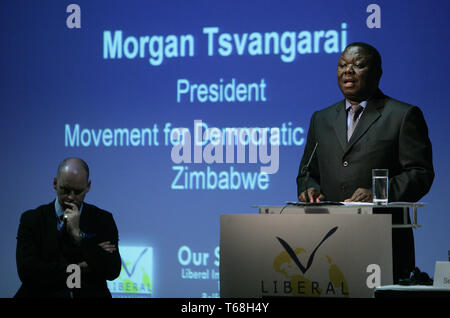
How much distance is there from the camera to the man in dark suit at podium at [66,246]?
12.5ft

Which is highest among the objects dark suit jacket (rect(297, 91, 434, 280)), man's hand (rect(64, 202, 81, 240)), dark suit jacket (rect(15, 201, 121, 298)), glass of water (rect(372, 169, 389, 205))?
dark suit jacket (rect(297, 91, 434, 280))

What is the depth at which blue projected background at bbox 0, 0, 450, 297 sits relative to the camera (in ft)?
17.1

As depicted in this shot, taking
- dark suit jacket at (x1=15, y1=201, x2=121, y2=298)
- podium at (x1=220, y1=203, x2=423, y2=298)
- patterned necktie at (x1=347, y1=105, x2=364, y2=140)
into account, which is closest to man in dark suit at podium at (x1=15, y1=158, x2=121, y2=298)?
dark suit jacket at (x1=15, y1=201, x2=121, y2=298)

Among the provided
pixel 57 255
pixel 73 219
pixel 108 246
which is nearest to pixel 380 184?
pixel 108 246

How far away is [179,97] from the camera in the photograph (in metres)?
5.62

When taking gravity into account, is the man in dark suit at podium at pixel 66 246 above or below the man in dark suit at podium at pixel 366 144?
below

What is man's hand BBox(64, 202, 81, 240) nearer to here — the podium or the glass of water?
the podium

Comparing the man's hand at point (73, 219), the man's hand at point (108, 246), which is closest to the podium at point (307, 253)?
the man's hand at point (108, 246)

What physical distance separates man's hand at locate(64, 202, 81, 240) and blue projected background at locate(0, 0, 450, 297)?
169 cm

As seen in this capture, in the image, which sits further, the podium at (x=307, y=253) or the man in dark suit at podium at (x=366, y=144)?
the man in dark suit at podium at (x=366, y=144)

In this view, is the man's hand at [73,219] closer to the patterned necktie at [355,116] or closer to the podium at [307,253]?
the podium at [307,253]

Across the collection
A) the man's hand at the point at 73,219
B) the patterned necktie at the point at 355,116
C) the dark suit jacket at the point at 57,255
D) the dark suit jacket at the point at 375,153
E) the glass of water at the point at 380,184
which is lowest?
the dark suit jacket at the point at 57,255

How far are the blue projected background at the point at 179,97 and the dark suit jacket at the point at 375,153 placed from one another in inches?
49.2

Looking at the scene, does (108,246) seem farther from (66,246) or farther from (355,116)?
(355,116)
